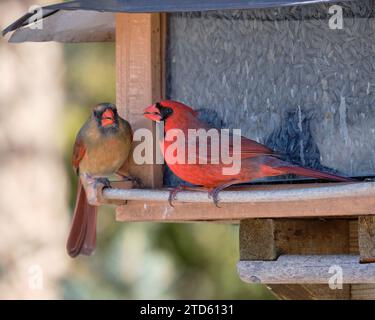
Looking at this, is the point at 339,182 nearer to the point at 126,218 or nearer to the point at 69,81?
the point at 126,218

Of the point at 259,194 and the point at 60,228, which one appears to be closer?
the point at 259,194

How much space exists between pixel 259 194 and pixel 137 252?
11.2ft

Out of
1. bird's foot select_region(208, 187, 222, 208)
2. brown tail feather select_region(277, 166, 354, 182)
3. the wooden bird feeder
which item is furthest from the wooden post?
brown tail feather select_region(277, 166, 354, 182)

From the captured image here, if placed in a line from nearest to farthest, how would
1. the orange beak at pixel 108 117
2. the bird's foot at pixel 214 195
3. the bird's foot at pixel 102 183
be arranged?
1. the bird's foot at pixel 214 195
2. the bird's foot at pixel 102 183
3. the orange beak at pixel 108 117

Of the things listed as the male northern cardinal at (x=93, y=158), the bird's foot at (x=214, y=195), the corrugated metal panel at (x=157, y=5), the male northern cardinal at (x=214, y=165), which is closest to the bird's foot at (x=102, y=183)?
the male northern cardinal at (x=93, y=158)

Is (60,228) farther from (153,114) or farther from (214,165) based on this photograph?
(214,165)

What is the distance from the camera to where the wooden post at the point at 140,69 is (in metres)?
4.43

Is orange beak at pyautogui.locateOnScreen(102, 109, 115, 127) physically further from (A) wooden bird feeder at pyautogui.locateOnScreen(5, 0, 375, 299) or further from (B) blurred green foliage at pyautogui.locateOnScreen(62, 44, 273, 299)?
(B) blurred green foliage at pyautogui.locateOnScreen(62, 44, 273, 299)

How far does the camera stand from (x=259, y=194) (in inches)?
148

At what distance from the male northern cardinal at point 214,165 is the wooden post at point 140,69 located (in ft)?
0.57

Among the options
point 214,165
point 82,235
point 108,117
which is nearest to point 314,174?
point 214,165

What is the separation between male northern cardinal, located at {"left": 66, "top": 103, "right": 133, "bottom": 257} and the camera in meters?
4.42

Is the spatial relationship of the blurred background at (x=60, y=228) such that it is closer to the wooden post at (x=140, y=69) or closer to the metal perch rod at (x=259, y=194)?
the wooden post at (x=140, y=69)

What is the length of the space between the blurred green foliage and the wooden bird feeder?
2521mm
